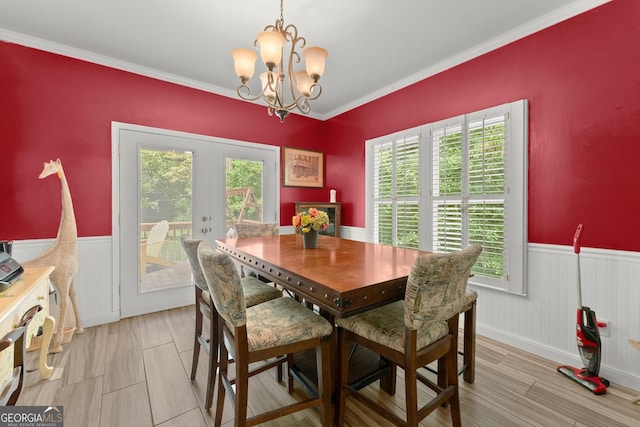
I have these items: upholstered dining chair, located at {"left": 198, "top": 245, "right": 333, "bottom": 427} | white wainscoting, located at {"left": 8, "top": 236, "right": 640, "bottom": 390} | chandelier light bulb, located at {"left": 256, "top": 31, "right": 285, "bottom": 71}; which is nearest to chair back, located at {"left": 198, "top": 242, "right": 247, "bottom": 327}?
upholstered dining chair, located at {"left": 198, "top": 245, "right": 333, "bottom": 427}

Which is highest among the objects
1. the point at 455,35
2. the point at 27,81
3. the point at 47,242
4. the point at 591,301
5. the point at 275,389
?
the point at 455,35

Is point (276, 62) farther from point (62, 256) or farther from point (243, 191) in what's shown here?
point (62, 256)

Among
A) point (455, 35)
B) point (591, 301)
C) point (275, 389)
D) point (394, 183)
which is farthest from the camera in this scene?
point (394, 183)

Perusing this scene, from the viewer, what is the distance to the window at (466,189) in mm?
2445

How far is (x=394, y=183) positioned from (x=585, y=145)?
1754 millimetres

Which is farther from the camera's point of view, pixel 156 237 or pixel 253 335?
pixel 156 237

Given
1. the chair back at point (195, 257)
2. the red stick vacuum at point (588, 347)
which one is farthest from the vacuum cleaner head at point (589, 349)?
the chair back at point (195, 257)

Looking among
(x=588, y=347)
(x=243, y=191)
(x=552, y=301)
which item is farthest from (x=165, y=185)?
(x=588, y=347)

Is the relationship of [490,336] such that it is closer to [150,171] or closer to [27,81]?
[150,171]

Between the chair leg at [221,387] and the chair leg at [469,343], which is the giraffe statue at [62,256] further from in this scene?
the chair leg at [469,343]

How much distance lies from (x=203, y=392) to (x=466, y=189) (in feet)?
9.27

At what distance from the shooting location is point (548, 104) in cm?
230

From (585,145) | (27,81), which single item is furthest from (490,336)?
(27,81)

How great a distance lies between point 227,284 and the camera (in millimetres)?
1229
